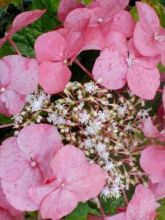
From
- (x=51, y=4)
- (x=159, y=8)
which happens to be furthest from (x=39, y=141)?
(x=159, y=8)

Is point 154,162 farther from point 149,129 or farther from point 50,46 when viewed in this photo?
point 50,46

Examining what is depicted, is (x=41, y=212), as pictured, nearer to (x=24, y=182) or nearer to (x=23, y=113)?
(x=24, y=182)

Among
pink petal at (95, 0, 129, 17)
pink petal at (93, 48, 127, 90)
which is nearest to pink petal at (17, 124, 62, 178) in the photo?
pink petal at (93, 48, 127, 90)

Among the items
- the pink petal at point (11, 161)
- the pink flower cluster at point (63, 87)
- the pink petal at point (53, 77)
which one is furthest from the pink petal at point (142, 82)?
the pink petal at point (11, 161)

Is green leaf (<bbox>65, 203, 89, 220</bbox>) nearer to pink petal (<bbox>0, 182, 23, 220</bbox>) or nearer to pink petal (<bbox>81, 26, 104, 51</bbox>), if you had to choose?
pink petal (<bbox>0, 182, 23, 220</bbox>)

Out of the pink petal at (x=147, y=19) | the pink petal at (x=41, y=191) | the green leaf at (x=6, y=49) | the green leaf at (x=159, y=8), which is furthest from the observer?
the green leaf at (x=159, y=8)

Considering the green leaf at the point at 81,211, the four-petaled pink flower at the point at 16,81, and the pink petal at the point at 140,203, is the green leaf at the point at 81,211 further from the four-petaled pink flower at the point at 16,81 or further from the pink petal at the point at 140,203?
the four-petaled pink flower at the point at 16,81
